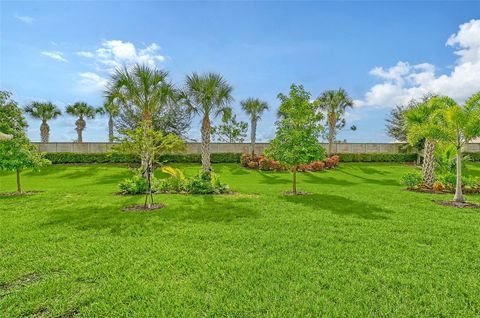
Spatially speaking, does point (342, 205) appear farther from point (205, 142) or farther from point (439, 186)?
point (205, 142)

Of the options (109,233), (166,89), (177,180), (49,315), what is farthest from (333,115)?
(49,315)

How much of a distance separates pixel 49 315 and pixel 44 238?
3.06 metres

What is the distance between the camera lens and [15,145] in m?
11.5

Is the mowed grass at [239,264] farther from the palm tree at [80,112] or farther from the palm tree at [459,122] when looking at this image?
the palm tree at [80,112]

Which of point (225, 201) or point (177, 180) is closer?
point (225, 201)

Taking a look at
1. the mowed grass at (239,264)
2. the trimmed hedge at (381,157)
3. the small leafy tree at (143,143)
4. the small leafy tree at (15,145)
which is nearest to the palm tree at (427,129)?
the mowed grass at (239,264)

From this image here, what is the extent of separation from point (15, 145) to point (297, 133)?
1109cm

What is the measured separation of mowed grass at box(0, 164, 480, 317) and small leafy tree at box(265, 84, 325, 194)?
3914mm

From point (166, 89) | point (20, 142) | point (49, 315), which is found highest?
point (166, 89)

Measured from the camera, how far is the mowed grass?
3.16 m

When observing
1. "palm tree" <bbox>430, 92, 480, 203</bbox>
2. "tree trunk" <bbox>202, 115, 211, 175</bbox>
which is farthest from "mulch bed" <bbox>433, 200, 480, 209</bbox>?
"tree trunk" <bbox>202, 115, 211, 175</bbox>

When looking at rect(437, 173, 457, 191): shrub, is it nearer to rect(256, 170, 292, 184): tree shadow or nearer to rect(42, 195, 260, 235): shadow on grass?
rect(256, 170, 292, 184): tree shadow

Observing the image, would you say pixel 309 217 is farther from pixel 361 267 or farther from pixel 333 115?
pixel 333 115

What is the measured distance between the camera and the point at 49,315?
3020 millimetres
